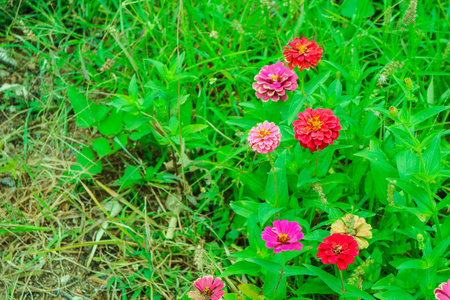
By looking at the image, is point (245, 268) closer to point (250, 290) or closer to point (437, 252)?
point (250, 290)

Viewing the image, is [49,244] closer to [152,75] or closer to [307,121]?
[152,75]

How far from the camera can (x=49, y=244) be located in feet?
7.40

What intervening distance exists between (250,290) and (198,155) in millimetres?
890

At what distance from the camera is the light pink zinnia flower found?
159cm

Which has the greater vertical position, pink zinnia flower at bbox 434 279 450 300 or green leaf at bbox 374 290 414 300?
pink zinnia flower at bbox 434 279 450 300

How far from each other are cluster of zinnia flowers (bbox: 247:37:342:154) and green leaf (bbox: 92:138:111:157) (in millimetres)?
1029

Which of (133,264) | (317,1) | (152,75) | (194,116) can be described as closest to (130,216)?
(133,264)

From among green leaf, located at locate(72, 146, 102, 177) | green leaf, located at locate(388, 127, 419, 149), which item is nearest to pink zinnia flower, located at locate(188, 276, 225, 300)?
green leaf, located at locate(388, 127, 419, 149)

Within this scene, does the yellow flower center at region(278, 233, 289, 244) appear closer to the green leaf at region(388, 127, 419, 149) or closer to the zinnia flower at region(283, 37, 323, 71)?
the green leaf at region(388, 127, 419, 149)

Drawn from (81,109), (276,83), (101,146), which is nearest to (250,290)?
(276,83)

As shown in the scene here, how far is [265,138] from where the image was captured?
5.25 ft

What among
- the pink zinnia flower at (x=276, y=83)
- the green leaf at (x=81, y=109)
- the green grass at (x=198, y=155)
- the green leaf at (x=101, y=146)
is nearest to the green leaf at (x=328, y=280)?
the green grass at (x=198, y=155)

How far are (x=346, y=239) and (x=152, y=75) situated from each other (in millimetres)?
1593

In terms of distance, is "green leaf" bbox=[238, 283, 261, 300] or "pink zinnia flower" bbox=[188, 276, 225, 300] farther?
"green leaf" bbox=[238, 283, 261, 300]
